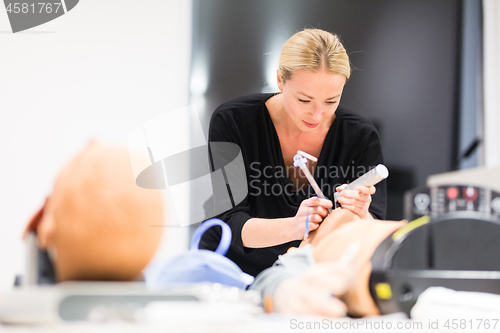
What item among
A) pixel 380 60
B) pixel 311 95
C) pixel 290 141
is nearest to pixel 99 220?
pixel 311 95

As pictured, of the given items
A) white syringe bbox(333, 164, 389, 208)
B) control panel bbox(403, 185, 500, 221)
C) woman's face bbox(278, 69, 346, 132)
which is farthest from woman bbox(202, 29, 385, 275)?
control panel bbox(403, 185, 500, 221)

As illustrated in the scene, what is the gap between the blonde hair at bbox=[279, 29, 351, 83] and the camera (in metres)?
0.96

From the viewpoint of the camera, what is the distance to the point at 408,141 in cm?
157

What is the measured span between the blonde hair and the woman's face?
15mm

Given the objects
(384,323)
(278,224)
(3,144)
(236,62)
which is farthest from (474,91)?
(3,144)

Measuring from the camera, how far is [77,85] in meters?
1.42

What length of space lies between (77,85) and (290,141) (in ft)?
2.82

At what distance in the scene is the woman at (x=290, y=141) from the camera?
95 cm

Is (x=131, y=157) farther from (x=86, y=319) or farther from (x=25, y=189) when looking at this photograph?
(x=25, y=189)

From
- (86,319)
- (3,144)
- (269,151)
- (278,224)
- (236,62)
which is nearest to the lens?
(86,319)

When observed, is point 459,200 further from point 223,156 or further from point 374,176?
point 223,156

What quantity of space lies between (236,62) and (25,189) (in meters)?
0.92

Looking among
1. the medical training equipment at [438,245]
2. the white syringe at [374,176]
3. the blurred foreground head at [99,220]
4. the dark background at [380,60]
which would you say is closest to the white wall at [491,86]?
the dark background at [380,60]

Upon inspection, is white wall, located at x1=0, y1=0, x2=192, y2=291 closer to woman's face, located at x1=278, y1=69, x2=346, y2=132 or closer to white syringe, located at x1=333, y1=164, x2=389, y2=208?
woman's face, located at x1=278, y1=69, x2=346, y2=132
